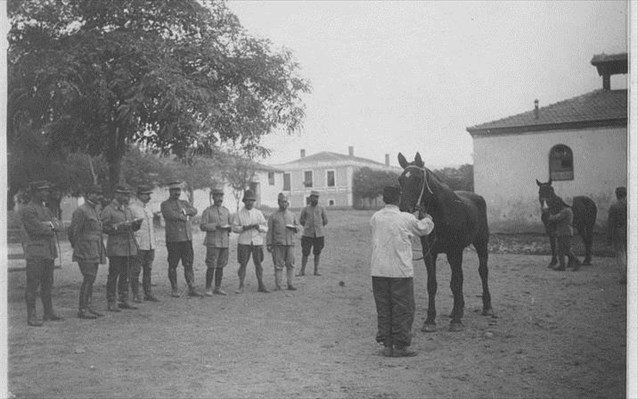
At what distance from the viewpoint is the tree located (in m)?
6.62

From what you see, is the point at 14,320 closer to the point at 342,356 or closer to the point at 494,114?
the point at 342,356

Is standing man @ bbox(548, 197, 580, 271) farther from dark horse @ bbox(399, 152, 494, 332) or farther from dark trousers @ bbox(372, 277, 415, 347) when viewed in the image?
dark trousers @ bbox(372, 277, 415, 347)

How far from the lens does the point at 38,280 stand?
21.8 feet

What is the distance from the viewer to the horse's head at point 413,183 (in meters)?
5.61

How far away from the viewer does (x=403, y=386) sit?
4508 millimetres

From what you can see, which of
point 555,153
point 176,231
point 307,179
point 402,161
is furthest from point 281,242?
point 307,179

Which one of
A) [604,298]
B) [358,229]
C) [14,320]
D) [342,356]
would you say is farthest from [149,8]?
[358,229]

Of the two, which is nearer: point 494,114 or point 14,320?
point 494,114

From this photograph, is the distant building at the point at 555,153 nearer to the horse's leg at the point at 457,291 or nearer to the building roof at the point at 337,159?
the horse's leg at the point at 457,291

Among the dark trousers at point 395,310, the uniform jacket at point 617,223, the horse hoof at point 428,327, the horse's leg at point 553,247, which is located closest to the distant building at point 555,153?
the uniform jacket at point 617,223

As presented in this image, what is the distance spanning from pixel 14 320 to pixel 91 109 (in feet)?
9.35

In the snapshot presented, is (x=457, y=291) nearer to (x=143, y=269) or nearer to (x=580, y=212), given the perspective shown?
(x=580, y=212)

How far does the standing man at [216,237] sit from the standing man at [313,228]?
2331 mm

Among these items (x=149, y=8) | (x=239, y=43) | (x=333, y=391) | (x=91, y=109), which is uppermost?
(x=149, y=8)
